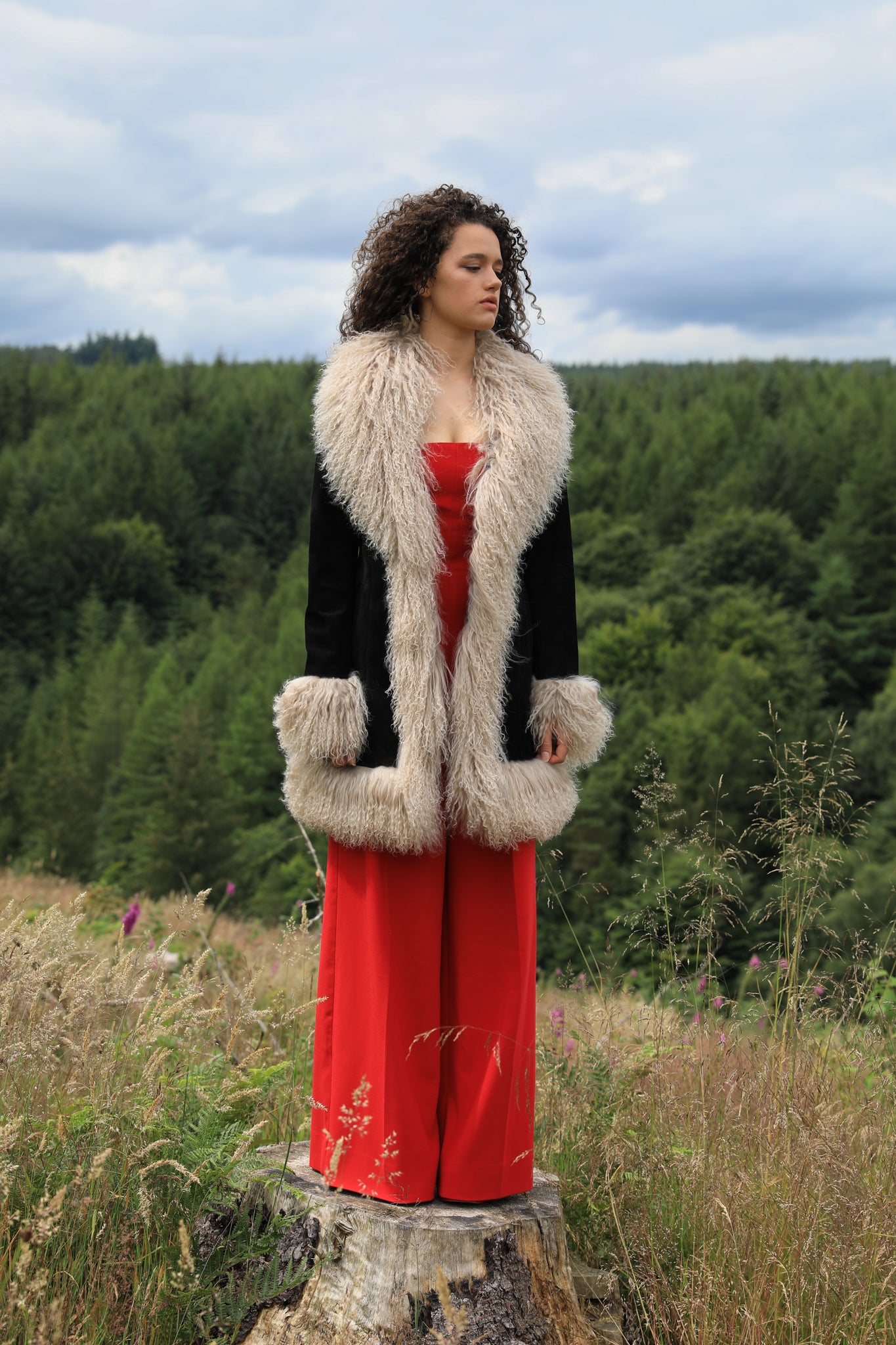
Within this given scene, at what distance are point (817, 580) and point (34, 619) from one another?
44.5 m

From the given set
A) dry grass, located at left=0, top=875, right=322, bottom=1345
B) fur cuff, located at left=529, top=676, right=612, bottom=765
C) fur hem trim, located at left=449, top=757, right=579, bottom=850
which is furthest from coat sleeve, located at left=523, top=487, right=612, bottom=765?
dry grass, located at left=0, top=875, right=322, bottom=1345

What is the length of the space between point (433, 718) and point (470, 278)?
1054mm

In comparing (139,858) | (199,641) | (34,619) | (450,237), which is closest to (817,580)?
(139,858)

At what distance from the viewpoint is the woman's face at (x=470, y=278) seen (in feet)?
9.95

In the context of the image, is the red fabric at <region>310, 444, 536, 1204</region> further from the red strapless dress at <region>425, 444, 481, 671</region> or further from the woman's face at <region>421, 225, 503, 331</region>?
the woman's face at <region>421, 225, 503, 331</region>

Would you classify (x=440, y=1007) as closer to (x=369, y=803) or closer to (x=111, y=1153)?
(x=369, y=803)

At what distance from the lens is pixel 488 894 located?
303 centimetres

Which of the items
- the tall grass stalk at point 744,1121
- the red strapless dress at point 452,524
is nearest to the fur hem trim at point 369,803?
the red strapless dress at point 452,524

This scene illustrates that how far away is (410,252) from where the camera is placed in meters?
3.05

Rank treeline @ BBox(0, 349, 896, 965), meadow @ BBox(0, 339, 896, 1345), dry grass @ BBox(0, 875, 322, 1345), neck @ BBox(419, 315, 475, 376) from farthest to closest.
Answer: treeline @ BBox(0, 349, 896, 965) < neck @ BBox(419, 315, 475, 376) < meadow @ BBox(0, 339, 896, 1345) < dry grass @ BBox(0, 875, 322, 1345)

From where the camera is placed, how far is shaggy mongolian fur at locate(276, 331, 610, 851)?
2893mm

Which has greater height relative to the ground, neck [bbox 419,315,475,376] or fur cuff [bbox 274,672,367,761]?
neck [bbox 419,315,475,376]

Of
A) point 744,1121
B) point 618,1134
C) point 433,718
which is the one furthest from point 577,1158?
point 433,718

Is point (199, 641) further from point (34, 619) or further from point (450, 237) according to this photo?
point (450, 237)
